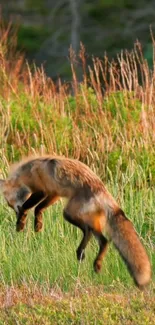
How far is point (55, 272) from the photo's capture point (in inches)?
359

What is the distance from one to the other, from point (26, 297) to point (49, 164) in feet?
3.04

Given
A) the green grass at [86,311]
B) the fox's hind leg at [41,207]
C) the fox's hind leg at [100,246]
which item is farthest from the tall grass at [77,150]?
the green grass at [86,311]

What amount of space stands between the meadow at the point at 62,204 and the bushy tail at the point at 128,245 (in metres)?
0.18

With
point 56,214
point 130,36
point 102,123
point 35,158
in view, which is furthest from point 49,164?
point 130,36

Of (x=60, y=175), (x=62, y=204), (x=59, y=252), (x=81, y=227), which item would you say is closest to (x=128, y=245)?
(x=81, y=227)

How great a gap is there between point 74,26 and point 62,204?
17.2 metres

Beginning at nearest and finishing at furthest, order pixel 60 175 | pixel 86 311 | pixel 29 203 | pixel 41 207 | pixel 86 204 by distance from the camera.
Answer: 1. pixel 86 311
2. pixel 86 204
3. pixel 60 175
4. pixel 29 203
5. pixel 41 207

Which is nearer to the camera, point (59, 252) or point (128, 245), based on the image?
point (128, 245)

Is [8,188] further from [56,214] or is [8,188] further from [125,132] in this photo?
[125,132]

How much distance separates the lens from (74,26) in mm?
27250

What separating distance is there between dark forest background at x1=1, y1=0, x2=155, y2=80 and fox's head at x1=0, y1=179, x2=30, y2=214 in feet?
55.9

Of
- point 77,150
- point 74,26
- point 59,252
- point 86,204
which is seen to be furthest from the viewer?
point 74,26

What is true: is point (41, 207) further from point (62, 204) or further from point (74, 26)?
point (74, 26)

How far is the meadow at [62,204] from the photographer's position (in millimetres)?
7551
